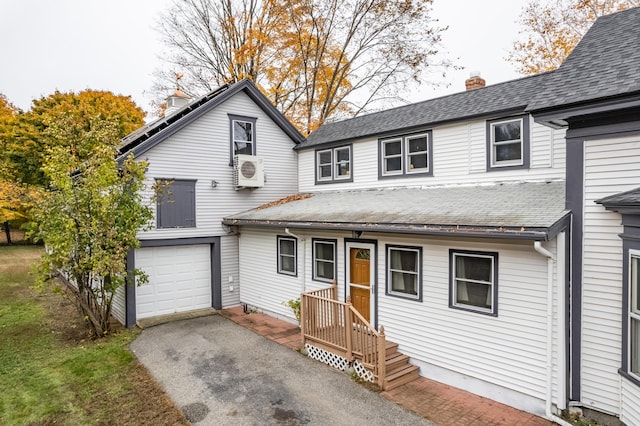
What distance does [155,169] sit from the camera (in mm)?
11117

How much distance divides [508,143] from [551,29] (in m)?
14.4

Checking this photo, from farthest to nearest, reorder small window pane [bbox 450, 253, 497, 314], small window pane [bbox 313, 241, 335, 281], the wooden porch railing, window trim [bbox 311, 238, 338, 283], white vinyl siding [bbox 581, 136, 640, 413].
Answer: small window pane [bbox 313, 241, 335, 281] → window trim [bbox 311, 238, 338, 283] → the wooden porch railing → small window pane [bbox 450, 253, 497, 314] → white vinyl siding [bbox 581, 136, 640, 413]

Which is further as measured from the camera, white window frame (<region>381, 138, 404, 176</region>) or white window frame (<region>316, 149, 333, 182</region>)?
white window frame (<region>316, 149, 333, 182</region>)

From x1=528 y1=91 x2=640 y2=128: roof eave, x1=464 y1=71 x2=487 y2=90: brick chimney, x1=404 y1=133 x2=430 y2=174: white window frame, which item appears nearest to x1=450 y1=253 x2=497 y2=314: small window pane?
x1=528 y1=91 x2=640 y2=128: roof eave

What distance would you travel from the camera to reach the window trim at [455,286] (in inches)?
257

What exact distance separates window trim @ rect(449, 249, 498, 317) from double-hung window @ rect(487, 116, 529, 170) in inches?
112

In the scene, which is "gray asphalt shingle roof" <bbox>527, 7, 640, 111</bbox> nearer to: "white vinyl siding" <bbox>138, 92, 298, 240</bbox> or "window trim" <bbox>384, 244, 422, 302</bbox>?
"window trim" <bbox>384, 244, 422, 302</bbox>

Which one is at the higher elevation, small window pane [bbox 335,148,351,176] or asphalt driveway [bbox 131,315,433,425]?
small window pane [bbox 335,148,351,176]

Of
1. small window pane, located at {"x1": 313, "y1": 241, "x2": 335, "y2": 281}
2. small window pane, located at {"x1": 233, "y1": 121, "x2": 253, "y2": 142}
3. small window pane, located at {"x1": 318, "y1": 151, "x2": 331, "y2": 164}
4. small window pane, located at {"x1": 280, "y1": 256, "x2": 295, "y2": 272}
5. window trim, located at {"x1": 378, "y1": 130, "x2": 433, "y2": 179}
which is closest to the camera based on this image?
small window pane, located at {"x1": 313, "y1": 241, "x2": 335, "y2": 281}

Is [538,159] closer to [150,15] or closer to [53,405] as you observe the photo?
[53,405]

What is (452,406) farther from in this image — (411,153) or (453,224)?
(411,153)

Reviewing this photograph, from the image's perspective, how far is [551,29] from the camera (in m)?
18.4

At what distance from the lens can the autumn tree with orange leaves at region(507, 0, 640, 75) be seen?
56.7ft

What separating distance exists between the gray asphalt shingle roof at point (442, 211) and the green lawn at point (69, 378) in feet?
16.0
